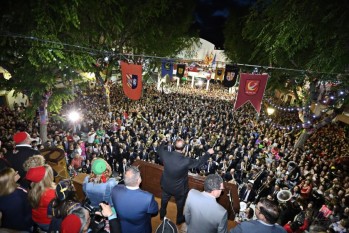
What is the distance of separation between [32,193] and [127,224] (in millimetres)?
1394

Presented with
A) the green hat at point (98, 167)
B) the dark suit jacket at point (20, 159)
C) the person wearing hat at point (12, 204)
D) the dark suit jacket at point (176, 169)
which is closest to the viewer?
the person wearing hat at point (12, 204)

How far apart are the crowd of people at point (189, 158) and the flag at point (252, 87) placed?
285 centimetres

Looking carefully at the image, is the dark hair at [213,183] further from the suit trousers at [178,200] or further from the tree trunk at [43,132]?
the tree trunk at [43,132]

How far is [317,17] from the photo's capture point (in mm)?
7734

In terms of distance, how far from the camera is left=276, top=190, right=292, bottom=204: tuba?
22.9 ft

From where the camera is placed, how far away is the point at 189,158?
3.73 meters

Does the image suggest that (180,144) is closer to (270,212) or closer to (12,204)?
(270,212)

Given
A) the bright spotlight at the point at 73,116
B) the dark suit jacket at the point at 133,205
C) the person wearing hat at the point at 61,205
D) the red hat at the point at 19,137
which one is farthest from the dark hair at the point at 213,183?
A: the bright spotlight at the point at 73,116

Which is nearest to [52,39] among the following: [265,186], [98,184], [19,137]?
[19,137]

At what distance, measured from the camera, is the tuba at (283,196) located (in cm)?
697

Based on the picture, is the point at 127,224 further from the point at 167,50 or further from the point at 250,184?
the point at 167,50

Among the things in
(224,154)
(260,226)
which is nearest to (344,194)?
(224,154)

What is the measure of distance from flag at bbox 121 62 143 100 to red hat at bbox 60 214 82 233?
6.45m

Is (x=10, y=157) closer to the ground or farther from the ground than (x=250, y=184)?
farther from the ground
